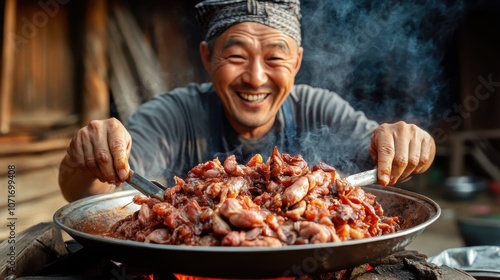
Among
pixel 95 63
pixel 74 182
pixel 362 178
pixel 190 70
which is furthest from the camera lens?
pixel 190 70

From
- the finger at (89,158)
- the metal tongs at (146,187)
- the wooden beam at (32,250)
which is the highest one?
the finger at (89,158)

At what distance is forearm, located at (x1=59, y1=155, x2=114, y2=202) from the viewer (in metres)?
3.32

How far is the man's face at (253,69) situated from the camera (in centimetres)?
→ 355

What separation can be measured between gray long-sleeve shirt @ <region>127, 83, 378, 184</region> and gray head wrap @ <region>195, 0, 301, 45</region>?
715 millimetres

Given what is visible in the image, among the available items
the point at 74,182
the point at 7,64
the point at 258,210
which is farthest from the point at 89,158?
the point at 7,64

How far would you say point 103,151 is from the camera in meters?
2.56

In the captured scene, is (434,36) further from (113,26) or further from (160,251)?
(160,251)

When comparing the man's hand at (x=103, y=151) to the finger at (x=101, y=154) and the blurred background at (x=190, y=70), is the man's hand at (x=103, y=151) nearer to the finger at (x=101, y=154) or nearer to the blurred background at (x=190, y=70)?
the finger at (x=101, y=154)

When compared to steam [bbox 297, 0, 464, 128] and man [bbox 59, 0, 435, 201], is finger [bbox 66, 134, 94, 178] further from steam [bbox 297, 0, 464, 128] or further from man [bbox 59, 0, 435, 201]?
steam [bbox 297, 0, 464, 128]

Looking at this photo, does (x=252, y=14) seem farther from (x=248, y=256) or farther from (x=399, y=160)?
(x=248, y=256)

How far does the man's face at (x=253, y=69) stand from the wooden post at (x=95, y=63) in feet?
10.8

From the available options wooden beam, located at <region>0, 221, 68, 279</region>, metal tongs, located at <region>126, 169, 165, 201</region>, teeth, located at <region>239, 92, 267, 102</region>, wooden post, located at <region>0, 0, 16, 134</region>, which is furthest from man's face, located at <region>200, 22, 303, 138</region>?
wooden post, located at <region>0, 0, 16, 134</region>

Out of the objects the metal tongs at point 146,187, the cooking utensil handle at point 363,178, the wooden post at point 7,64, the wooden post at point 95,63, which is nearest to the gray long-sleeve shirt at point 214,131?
the cooking utensil handle at point 363,178

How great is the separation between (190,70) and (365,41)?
3.06m
